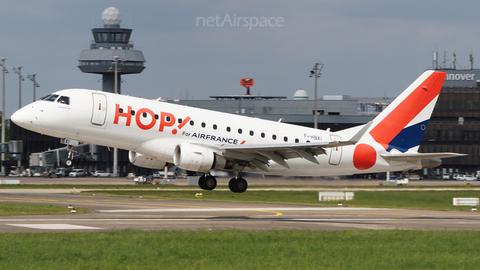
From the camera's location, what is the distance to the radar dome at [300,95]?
14838 centimetres

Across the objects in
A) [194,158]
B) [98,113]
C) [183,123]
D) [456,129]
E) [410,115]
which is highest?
[456,129]

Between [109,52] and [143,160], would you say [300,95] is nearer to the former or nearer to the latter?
[109,52]

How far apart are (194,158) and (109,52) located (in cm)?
14745

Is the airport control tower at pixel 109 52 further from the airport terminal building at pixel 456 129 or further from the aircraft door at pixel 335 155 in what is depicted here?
the aircraft door at pixel 335 155

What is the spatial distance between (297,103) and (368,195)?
76.4m

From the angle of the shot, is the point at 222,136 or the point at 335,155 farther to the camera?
the point at 335,155

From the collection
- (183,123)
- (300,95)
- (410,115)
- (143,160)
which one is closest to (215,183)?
(183,123)

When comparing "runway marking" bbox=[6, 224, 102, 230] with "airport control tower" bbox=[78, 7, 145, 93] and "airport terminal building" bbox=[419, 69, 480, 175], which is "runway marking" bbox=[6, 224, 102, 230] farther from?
"airport control tower" bbox=[78, 7, 145, 93]

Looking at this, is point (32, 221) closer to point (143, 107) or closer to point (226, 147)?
point (143, 107)

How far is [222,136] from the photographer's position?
116ft

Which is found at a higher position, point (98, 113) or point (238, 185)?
point (98, 113)

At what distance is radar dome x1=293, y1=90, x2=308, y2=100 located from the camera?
5842 inches

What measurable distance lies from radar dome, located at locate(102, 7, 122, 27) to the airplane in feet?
477

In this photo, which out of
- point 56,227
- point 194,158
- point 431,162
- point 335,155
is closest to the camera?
point 56,227
